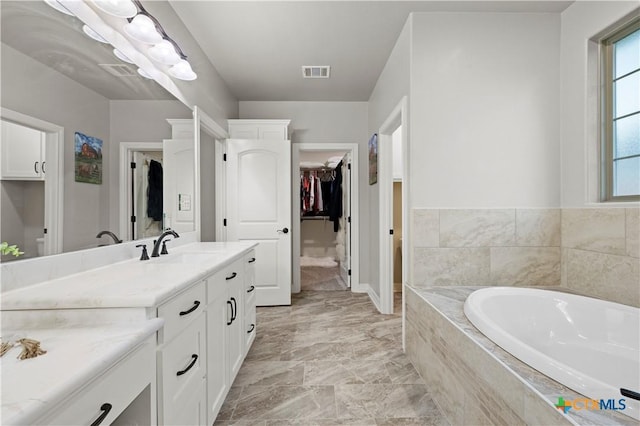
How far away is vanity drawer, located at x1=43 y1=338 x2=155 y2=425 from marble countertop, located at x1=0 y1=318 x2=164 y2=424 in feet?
0.11

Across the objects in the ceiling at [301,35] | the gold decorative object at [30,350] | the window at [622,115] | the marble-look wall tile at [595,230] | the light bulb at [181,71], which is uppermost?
the ceiling at [301,35]

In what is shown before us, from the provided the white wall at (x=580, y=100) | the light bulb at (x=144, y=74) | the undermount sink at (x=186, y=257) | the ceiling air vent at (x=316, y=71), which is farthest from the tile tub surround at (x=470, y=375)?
the ceiling air vent at (x=316, y=71)

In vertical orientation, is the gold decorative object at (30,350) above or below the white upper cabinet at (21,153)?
below

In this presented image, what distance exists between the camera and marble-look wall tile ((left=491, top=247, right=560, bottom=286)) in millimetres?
2068

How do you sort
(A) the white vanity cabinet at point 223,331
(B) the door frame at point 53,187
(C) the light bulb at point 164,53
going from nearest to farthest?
(B) the door frame at point 53,187
(A) the white vanity cabinet at point 223,331
(C) the light bulb at point 164,53

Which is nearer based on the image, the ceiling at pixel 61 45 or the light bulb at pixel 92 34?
the ceiling at pixel 61 45

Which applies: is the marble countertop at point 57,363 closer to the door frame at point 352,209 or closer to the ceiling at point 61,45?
the ceiling at point 61,45

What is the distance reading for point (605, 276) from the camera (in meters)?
1.75

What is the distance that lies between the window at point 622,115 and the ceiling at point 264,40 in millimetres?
511

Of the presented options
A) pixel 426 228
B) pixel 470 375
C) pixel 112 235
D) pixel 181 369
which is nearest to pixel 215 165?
pixel 112 235

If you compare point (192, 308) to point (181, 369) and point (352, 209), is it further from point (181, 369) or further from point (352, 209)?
point (352, 209)

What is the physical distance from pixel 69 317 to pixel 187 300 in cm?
36

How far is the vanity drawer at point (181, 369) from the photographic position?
95 centimetres

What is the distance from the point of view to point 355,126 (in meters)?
3.87
